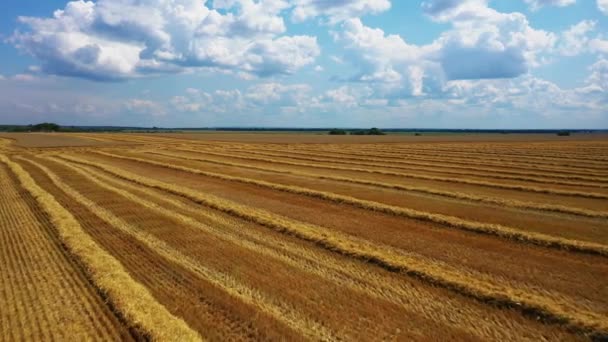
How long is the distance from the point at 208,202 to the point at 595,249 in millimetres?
14264

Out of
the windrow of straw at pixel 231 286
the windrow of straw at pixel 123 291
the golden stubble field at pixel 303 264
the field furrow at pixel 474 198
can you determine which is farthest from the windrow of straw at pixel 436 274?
the field furrow at pixel 474 198

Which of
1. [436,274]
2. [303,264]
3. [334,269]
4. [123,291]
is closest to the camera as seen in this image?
[123,291]

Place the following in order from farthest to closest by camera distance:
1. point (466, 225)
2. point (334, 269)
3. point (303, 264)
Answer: point (466, 225)
point (303, 264)
point (334, 269)

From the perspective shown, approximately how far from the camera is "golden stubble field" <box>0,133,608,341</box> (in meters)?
7.62

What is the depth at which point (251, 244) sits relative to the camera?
40.4ft

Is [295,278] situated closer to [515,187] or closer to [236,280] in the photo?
[236,280]

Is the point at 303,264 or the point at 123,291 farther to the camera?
the point at 303,264

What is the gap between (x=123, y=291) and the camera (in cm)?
882

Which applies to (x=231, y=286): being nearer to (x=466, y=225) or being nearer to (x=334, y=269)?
(x=334, y=269)

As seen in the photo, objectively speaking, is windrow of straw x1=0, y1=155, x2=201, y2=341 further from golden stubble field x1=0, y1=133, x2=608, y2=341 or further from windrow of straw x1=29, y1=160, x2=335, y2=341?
windrow of straw x1=29, y1=160, x2=335, y2=341

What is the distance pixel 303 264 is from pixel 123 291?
14.3 ft

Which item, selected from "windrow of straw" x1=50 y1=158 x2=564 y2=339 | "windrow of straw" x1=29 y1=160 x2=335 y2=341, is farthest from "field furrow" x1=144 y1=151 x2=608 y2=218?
"windrow of straw" x1=29 y1=160 x2=335 y2=341

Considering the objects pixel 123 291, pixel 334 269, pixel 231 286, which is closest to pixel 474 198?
pixel 334 269

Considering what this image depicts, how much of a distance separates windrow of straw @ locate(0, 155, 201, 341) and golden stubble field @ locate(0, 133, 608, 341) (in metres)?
0.04
